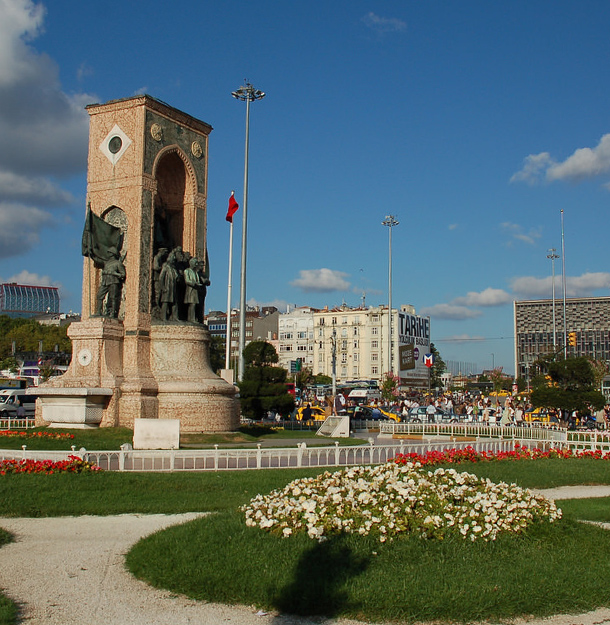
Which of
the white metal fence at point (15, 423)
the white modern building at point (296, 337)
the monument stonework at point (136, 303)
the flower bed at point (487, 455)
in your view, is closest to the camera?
the flower bed at point (487, 455)

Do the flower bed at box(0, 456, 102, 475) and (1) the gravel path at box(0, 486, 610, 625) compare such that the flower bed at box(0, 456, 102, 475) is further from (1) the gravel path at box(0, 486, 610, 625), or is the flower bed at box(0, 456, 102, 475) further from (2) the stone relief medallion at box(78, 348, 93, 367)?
(2) the stone relief medallion at box(78, 348, 93, 367)

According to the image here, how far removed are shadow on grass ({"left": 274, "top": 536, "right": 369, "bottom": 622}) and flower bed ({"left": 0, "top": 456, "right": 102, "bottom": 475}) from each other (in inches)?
263

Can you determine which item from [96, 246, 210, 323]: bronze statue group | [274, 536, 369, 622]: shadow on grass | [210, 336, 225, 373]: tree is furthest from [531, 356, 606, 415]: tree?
[210, 336, 225, 373]: tree

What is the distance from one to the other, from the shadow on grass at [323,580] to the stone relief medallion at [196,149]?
63.1 ft

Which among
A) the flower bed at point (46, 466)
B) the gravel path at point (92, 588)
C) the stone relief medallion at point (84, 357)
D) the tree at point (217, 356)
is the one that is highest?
the tree at point (217, 356)

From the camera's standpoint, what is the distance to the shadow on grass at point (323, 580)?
6129 millimetres

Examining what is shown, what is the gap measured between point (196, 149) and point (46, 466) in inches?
573

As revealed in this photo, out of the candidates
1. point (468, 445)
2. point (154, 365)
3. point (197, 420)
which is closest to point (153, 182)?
point (154, 365)

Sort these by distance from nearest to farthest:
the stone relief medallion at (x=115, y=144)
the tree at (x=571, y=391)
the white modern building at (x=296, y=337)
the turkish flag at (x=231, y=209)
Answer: the stone relief medallion at (x=115, y=144) < the tree at (x=571, y=391) < the turkish flag at (x=231, y=209) < the white modern building at (x=296, y=337)

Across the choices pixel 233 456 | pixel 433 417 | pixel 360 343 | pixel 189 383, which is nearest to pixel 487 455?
pixel 233 456

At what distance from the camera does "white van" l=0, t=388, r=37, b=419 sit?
4028cm

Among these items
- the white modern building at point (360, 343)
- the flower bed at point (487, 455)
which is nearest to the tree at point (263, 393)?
the flower bed at point (487, 455)

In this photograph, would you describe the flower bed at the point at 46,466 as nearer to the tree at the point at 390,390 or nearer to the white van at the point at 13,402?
the white van at the point at 13,402

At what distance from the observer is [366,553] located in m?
7.19
